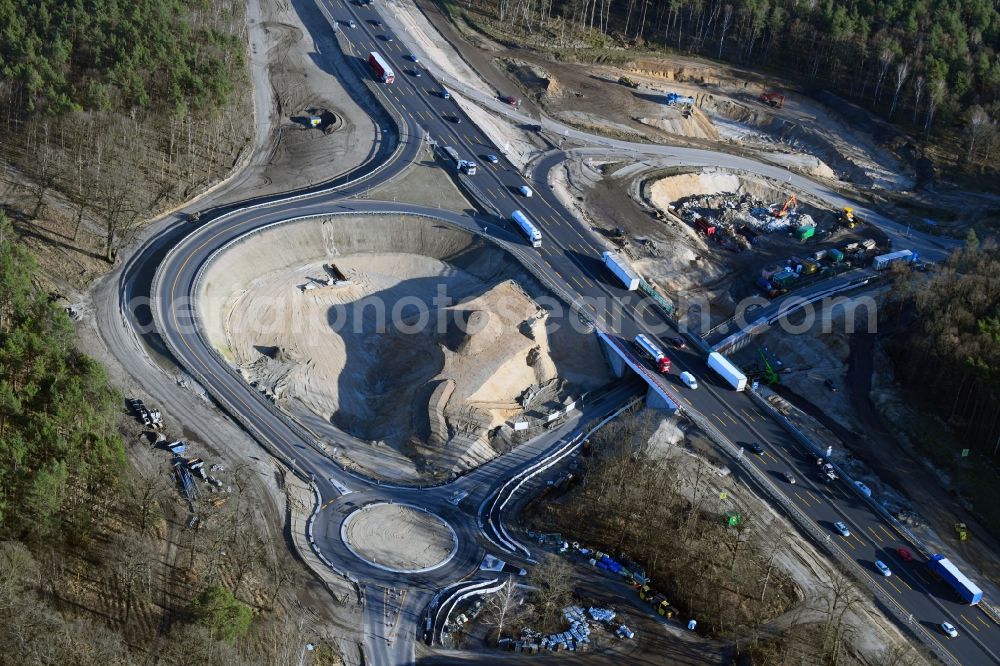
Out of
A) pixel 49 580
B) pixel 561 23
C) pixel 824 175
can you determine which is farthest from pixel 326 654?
pixel 561 23

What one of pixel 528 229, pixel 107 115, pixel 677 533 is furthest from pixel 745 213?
pixel 107 115

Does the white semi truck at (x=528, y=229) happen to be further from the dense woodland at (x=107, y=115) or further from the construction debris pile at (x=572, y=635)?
the construction debris pile at (x=572, y=635)

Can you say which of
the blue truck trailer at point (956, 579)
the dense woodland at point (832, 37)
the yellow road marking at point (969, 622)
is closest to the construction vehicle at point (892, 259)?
the dense woodland at point (832, 37)

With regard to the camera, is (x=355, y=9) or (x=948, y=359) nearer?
(x=948, y=359)

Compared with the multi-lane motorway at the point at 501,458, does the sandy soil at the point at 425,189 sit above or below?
above

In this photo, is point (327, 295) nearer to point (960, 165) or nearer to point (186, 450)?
point (186, 450)
